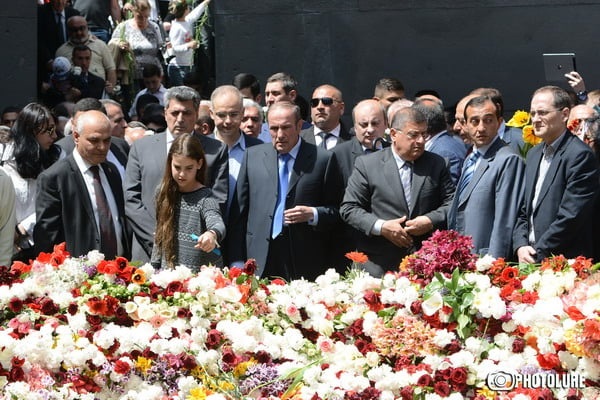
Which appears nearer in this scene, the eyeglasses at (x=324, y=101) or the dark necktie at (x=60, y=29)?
the eyeglasses at (x=324, y=101)

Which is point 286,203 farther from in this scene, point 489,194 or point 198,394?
point 198,394

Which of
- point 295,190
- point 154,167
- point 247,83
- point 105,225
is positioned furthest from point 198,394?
point 247,83

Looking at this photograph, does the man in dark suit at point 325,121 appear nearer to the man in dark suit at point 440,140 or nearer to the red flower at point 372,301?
the man in dark suit at point 440,140

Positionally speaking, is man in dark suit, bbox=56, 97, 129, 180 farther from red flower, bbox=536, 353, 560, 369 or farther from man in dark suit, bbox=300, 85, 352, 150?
red flower, bbox=536, 353, 560, 369

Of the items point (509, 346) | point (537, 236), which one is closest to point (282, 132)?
point (537, 236)

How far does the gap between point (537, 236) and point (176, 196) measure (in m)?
2.45

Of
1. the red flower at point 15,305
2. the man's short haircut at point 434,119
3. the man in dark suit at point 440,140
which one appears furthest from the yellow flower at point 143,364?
the man's short haircut at point 434,119

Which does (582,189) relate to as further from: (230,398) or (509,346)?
(230,398)

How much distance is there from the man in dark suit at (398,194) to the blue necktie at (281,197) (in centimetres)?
44

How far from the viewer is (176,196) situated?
7230 millimetres

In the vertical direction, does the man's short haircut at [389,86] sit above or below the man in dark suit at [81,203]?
above

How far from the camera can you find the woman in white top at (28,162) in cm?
818

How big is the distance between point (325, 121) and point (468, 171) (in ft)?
6.25

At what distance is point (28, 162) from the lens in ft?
27.0
